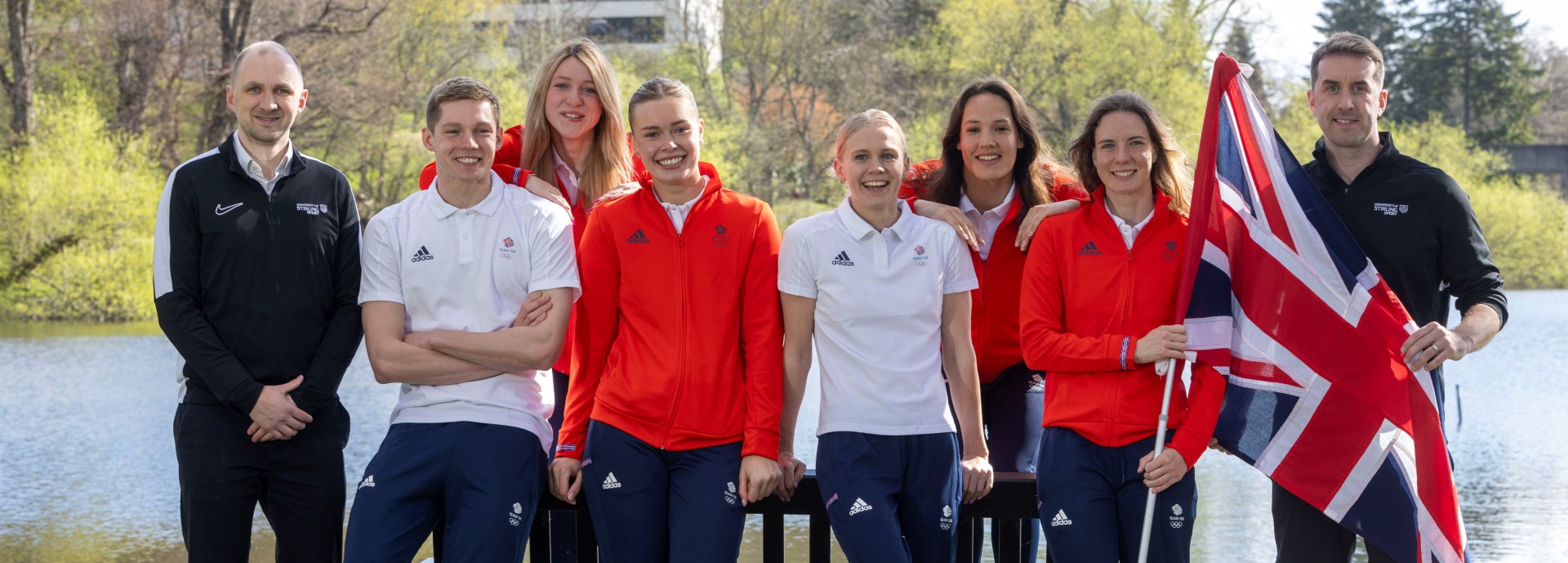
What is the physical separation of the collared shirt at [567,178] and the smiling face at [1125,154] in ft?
6.32

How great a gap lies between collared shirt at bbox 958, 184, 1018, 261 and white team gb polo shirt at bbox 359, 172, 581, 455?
4.81ft

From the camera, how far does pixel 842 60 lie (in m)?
34.8

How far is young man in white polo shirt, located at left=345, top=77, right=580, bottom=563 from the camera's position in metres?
3.73

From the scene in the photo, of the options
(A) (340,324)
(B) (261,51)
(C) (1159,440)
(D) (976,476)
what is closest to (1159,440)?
(C) (1159,440)

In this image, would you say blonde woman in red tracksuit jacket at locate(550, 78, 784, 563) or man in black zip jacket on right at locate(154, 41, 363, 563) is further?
man in black zip jacket on right at locate(154, 41, 363, 563)

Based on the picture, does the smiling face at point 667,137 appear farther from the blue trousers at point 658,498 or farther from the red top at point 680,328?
the blue trousers at point 658,498

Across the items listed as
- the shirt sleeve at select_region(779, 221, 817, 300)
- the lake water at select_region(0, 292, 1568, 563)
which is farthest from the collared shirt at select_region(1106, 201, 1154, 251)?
the lake water at select_region(0, 292, 1568, 563)

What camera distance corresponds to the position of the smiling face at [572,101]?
455cm

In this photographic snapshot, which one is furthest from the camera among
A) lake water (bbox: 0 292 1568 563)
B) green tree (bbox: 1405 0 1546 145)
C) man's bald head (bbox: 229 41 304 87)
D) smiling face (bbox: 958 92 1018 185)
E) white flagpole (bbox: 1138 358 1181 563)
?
green tree (bbox: 1405 0 1546 145)

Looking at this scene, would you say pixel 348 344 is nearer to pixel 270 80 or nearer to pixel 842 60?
pixel 270 80

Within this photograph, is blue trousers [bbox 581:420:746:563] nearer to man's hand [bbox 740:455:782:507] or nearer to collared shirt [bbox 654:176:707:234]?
man's hand [bbox 740:455:782:507]

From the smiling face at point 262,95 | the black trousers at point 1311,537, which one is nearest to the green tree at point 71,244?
the smiling face at point 262,95

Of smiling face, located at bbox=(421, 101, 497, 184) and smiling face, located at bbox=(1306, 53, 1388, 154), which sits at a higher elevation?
smiling face, located at bbox=(1306, 53, 1388, 154)

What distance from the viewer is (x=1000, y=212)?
450cm
